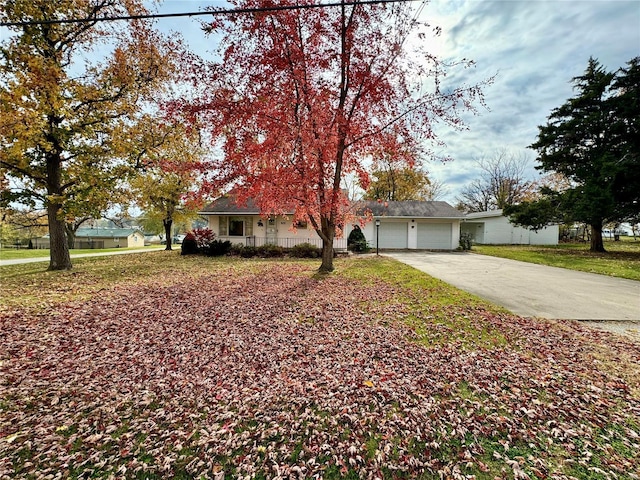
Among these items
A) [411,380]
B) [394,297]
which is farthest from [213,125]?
[411,380]

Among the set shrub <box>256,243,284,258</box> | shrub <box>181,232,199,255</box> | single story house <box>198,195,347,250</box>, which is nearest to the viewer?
shrub <box>256,243,284,258</box>

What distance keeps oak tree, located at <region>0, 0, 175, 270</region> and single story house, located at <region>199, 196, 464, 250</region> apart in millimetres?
8161

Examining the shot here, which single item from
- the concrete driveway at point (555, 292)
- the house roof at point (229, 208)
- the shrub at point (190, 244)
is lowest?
the concrete driveway at point (555, 292)

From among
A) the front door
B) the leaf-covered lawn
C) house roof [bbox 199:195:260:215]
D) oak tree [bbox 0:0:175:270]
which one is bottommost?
the leaf-covered lawn

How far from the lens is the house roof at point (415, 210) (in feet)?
67.3

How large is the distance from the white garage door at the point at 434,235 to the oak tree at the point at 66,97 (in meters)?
18.2

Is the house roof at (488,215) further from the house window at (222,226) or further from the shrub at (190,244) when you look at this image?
the shrub at (190,244)

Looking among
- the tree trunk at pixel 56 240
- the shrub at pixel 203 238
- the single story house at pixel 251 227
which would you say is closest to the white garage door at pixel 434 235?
the single story house at pixel 251 227

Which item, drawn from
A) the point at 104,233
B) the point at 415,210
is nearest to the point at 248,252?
the point at 415,210

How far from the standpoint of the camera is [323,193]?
9.53 metres

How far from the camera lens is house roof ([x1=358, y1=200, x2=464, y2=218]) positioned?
20.5m

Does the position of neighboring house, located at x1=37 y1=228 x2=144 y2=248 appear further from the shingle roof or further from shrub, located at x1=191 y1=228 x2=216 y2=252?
shrub, located at x1=191 y1=228 x2=216 y2=252

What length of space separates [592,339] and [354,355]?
12.4 ft

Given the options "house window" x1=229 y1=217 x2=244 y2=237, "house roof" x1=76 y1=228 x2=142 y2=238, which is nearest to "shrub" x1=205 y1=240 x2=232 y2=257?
"house window" x1=229 y1=217 x2=244 y2=237
